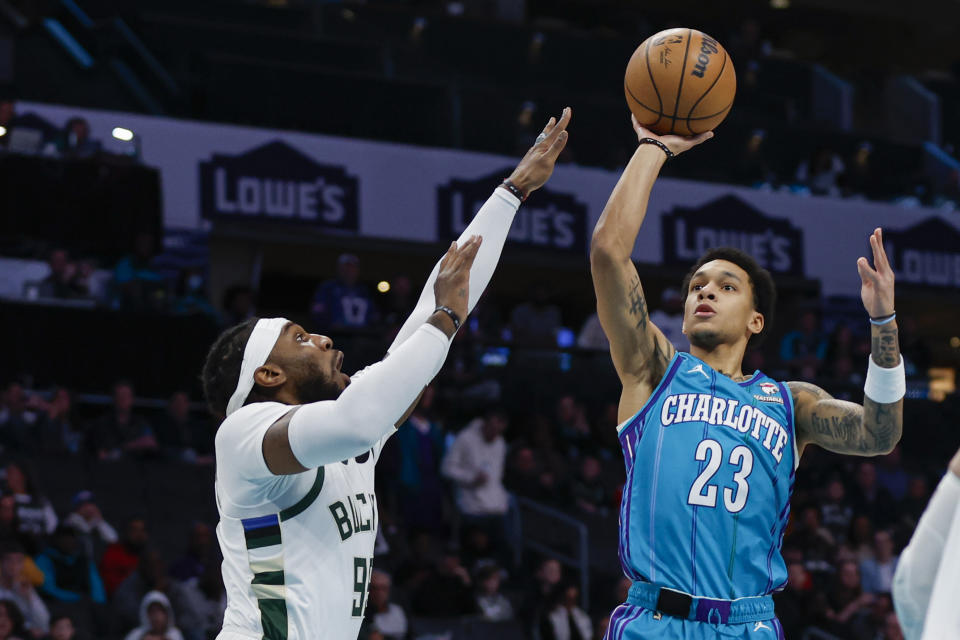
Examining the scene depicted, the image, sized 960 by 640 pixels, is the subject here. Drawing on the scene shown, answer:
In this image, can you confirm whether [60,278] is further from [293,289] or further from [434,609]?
[293,289]

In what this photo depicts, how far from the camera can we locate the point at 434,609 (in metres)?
12.4

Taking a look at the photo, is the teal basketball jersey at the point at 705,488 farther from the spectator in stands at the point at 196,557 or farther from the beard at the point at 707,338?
the spectator in stands at the point at 196,557

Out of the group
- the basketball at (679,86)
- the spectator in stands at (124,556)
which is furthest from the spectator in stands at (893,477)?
the basketball at (679,86)

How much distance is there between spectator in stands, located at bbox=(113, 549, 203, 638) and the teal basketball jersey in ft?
22.6

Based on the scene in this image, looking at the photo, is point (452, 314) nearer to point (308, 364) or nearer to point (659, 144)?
point (308, 364)

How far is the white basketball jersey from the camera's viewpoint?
4316mm

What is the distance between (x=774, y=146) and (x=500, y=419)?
393 inches

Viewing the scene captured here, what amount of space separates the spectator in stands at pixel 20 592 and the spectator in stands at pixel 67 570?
62 centimetres

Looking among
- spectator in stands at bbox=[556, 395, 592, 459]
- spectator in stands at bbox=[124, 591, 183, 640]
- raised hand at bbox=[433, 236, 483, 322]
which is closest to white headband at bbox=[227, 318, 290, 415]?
raised hand at bbox=[433, 236, 483, 322]

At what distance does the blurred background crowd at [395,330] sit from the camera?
12469mm

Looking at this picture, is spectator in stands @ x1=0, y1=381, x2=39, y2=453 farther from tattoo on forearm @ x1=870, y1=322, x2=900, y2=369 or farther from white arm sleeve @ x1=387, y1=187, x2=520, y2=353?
tattoo on forearm @ x1=870, y1=322, x2=900, y2=369

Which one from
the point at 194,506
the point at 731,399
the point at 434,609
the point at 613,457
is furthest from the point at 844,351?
the point at 731,399

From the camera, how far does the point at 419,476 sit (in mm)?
13578

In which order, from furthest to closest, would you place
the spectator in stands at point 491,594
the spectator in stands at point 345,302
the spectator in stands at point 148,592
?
the spectator in stands at point 345,302
the spectator in stands at point 491,594
the spectator in stands at point 148,592
